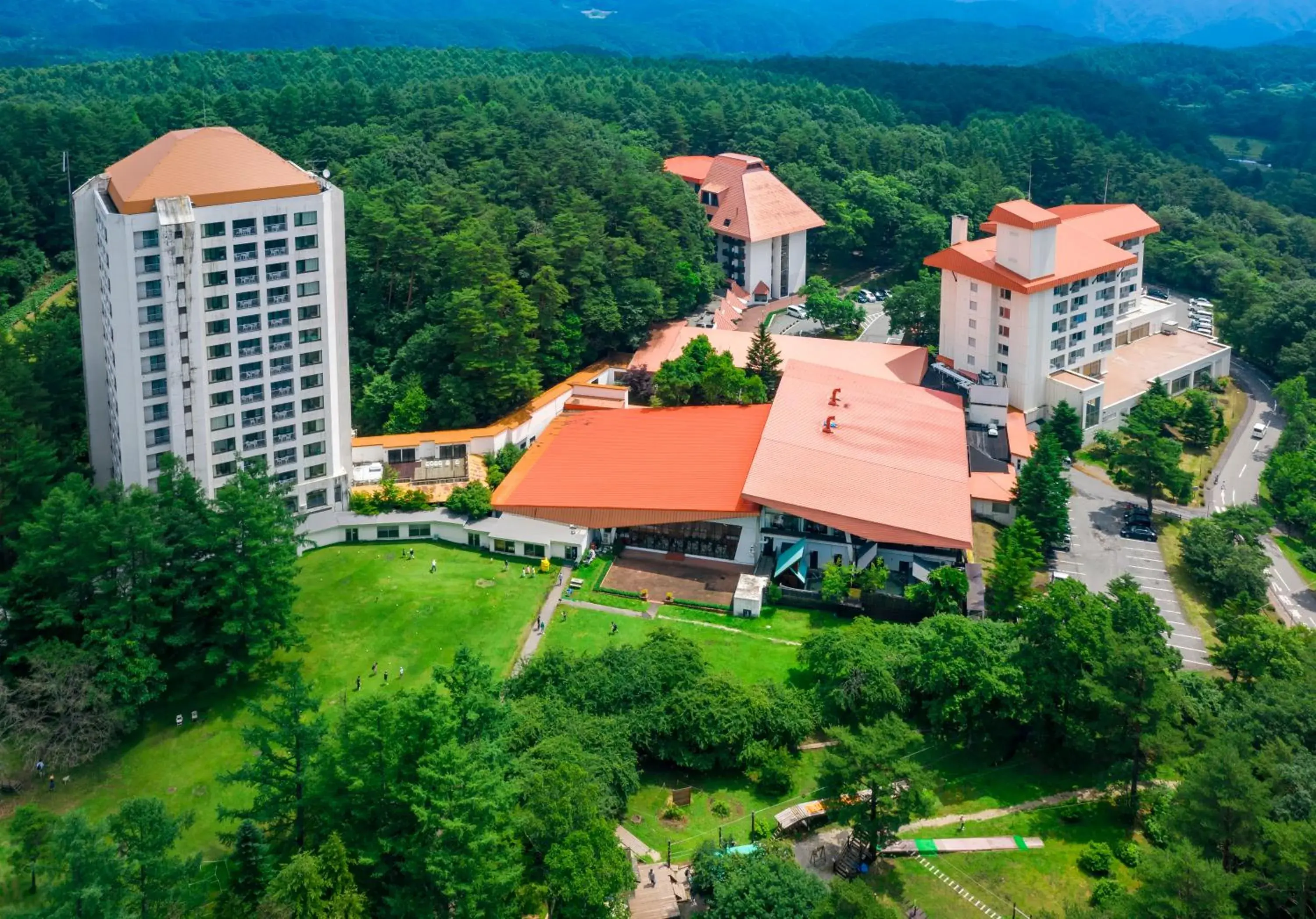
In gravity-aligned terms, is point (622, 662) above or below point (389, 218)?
below

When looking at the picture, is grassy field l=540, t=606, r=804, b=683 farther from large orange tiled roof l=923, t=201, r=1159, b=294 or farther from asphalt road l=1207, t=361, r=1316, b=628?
large orange tiled roof l=923, t=201, r=1159, b=294

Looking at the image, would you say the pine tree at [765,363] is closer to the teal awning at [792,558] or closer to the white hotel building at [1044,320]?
the white hotel building at [1044,320]

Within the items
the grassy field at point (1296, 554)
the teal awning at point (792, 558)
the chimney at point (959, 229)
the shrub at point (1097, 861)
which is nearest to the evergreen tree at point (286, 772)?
the shrub at point (1097, 861)

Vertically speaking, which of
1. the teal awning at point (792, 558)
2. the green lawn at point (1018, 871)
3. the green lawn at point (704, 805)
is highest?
the teal awning at point (792, 558)

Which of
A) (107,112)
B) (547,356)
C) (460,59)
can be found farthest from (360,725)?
(460,59)

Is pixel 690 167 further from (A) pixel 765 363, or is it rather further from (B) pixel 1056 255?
(B) pixel 1056 255

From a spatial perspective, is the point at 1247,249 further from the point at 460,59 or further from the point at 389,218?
the point at 460,59

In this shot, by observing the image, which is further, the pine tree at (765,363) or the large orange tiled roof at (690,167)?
the large orange tiled roof at (690,167)
